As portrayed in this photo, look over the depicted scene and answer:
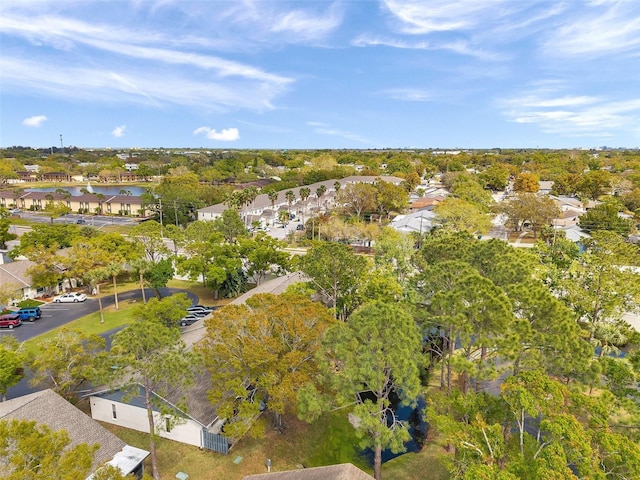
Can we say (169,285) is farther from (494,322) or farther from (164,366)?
(494,322)

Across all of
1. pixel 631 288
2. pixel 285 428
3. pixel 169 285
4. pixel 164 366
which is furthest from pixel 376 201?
pixel 164 366

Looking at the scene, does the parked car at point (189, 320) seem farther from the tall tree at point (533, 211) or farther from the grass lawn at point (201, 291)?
the tall tree at point (533, 211)

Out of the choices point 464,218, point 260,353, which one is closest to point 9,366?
point 260,353

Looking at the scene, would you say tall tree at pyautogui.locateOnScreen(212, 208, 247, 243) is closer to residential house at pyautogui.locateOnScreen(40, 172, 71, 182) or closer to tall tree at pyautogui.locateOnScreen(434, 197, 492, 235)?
tall tree at pyautogui.locateOnScreen(434, 197, 492, 235)

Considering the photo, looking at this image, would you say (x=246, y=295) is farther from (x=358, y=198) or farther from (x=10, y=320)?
→ (x=358, y=198)

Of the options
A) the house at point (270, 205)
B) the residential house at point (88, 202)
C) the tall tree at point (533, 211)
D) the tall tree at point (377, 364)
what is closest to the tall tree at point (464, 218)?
the tall tree at point (533, 211)

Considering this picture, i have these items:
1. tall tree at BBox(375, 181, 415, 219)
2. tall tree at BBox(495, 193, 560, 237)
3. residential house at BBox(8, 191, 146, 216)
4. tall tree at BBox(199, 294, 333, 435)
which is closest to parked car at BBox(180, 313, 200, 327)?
tall tree at BBox(199, 294, 333, 435)
